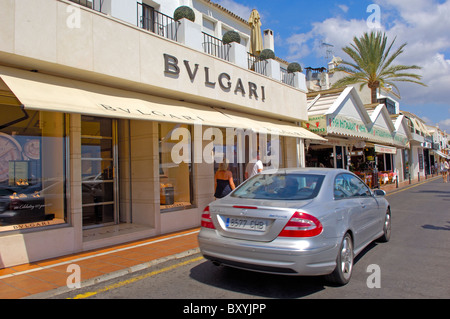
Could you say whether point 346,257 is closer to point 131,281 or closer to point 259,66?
point 131,281

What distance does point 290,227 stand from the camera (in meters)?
3.71

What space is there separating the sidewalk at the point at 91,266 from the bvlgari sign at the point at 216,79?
3944mm

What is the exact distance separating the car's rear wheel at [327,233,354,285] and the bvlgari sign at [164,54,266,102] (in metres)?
5.47

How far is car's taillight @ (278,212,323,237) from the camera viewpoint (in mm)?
3686

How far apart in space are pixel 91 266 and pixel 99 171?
133 inches

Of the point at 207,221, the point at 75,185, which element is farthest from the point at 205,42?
the point at 207,221

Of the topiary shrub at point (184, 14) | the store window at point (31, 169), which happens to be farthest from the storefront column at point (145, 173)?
the topiary shrub at point (184, 14)

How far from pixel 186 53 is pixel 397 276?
662 cm

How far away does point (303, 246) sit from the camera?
3619 mm

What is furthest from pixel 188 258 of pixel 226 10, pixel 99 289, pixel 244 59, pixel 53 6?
pixel 226 10

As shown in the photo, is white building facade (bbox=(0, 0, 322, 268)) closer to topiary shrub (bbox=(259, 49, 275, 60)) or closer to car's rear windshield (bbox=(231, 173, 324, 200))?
topiary shrub (bbox=(259, 49, 275, 60))

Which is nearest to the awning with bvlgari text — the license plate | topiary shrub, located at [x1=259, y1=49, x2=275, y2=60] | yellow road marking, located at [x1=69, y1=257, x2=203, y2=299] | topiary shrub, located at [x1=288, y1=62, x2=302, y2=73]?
yellow road marking, located at [x1=69, y1=257, x2=203, y2=299]

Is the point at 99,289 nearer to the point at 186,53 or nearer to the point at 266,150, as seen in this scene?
the point at 186,53

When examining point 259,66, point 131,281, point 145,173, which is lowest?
point 131,281
